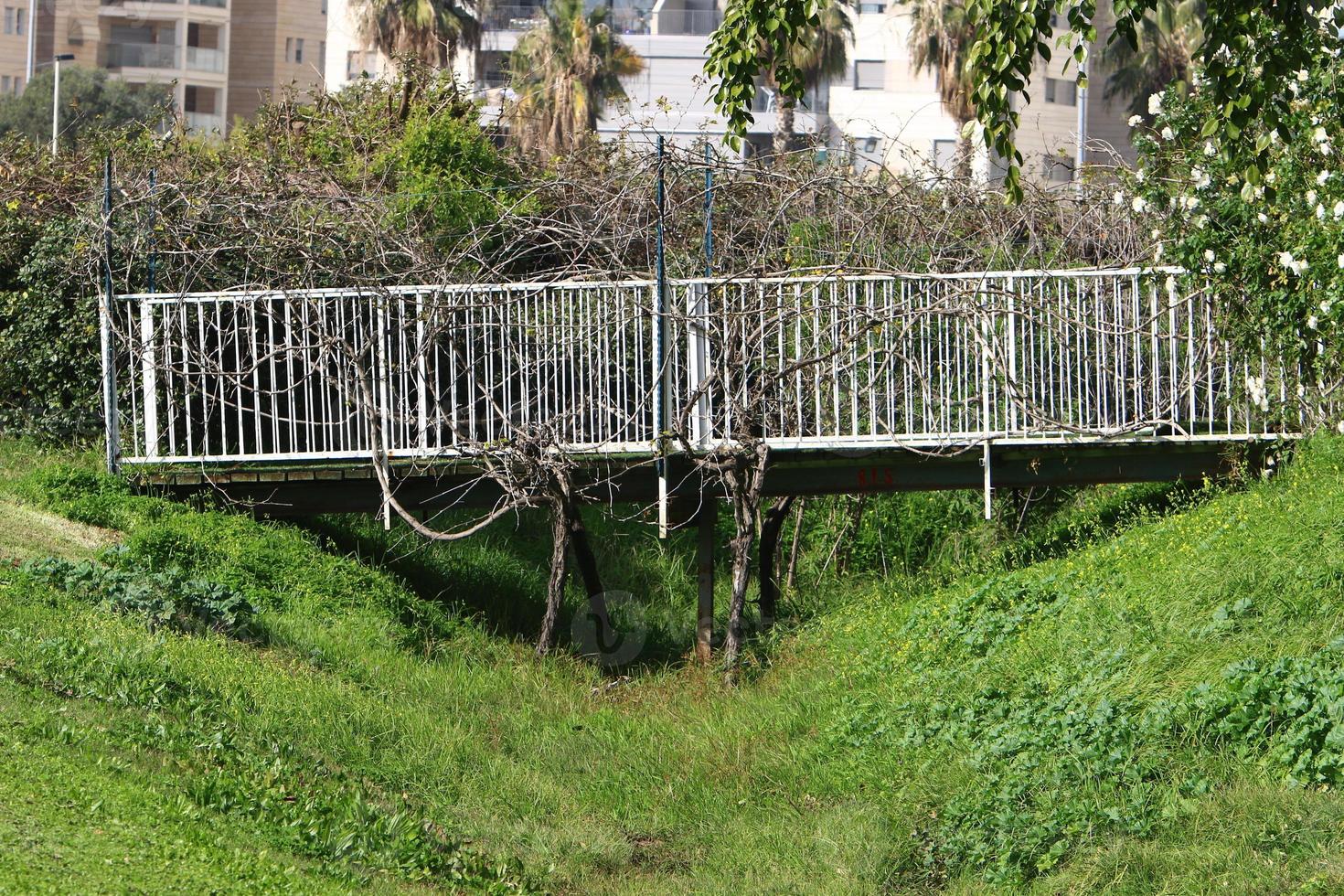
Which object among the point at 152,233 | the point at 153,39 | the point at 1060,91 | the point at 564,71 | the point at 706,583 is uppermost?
the point at 153,39

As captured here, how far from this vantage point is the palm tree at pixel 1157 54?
31531mm

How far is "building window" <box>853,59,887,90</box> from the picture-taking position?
44.7 m

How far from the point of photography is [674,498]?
10.8 m

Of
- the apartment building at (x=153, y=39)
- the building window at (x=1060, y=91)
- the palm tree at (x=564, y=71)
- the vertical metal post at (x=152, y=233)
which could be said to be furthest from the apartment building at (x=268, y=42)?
the vertical metal post at (x=152, y=233)

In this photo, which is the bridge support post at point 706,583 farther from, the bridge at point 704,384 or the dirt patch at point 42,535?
the dirt patch at point 42,535

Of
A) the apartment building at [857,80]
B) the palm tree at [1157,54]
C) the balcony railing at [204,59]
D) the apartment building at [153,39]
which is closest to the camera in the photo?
the palm tree at [1157,54]

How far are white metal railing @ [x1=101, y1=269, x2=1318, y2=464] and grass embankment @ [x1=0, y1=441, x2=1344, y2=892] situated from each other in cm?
85

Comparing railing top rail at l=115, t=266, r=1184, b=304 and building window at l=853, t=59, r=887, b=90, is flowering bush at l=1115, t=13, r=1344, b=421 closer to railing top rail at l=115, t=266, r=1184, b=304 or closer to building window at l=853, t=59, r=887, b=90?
railing top rail at l=115, t=266, r=1184, b=304

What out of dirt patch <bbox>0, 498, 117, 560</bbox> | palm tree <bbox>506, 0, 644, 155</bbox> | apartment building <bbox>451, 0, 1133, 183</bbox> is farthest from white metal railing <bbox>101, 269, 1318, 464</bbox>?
apartment building <bbox>451, 0, 1133, 183</bbox>

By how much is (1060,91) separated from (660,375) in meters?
39.1

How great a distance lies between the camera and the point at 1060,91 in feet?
151

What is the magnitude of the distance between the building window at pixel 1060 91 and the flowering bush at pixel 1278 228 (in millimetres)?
36512

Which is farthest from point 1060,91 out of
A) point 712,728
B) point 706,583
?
point 712,728

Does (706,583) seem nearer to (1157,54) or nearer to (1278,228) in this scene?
(1278,228)
